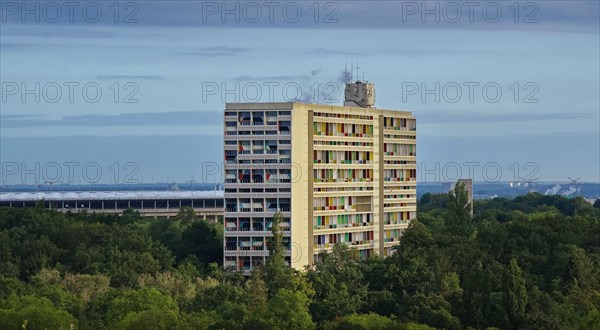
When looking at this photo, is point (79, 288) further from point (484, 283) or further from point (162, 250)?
point (484, 283)

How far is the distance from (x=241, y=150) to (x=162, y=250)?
29.2 feet

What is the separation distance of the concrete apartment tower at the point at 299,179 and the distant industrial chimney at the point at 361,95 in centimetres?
377

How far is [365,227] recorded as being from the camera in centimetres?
10375

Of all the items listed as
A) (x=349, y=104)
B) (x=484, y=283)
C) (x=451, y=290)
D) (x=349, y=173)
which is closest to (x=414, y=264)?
(x=451, y=290)

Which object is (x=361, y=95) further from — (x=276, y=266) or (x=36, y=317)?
(x=36, y=317)

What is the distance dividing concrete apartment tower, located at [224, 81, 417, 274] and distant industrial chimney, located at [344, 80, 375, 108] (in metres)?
3.77

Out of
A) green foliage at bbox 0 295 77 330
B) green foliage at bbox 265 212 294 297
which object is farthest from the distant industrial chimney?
green foliage at bbox 0 295 77 330

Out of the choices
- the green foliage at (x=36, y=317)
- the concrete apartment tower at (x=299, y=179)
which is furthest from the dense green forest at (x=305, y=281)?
the concrete apartment tower at (x=299, y=179)

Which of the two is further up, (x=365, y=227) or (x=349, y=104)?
(x=349, y=104)

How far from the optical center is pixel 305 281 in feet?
271

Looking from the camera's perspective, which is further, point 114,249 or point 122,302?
point 114,249

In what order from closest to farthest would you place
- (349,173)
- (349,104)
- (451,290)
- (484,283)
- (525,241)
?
(484,283) < (451,290) < (525,241) < (349,173) < (349,104)

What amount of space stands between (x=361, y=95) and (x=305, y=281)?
1146 inches

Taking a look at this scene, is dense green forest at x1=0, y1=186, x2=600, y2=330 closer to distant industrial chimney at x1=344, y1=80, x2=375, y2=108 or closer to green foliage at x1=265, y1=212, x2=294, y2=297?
green foliage at x1=265, y1=212, x2=294, y2=297
